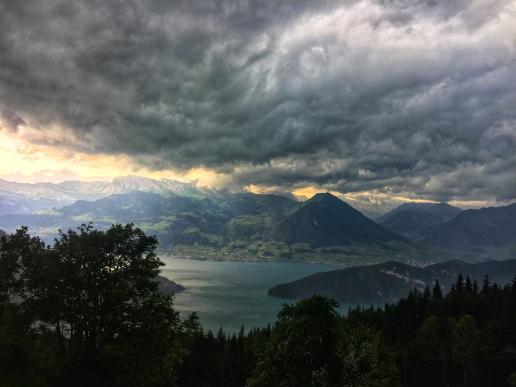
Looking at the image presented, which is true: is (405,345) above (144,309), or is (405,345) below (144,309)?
below

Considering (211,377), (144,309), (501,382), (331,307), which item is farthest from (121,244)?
(211,377)

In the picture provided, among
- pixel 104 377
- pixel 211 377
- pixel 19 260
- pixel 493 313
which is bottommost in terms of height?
pixel 211 377

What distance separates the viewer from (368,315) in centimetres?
16525

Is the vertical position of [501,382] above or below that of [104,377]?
below

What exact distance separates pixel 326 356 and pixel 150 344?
17584mm

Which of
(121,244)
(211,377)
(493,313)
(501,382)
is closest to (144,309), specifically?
(121,244)

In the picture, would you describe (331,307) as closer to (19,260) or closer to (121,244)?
(121,244)

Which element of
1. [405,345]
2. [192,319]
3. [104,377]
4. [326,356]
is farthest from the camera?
[405,345]

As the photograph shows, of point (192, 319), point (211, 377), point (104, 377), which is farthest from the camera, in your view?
point (211, 377)

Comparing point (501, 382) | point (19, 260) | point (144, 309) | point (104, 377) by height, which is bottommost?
point (501, 382)

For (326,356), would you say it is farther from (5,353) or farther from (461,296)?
(461,296)

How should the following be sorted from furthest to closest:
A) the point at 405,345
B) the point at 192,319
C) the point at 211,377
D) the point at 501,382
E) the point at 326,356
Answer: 1. the point at 211,377
2. the point at 405,345
3. the point at 501,382
4. the point at 192,319
5. the point at 326,356

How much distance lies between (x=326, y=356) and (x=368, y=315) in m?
146

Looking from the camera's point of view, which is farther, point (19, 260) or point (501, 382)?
point (501, 382)
